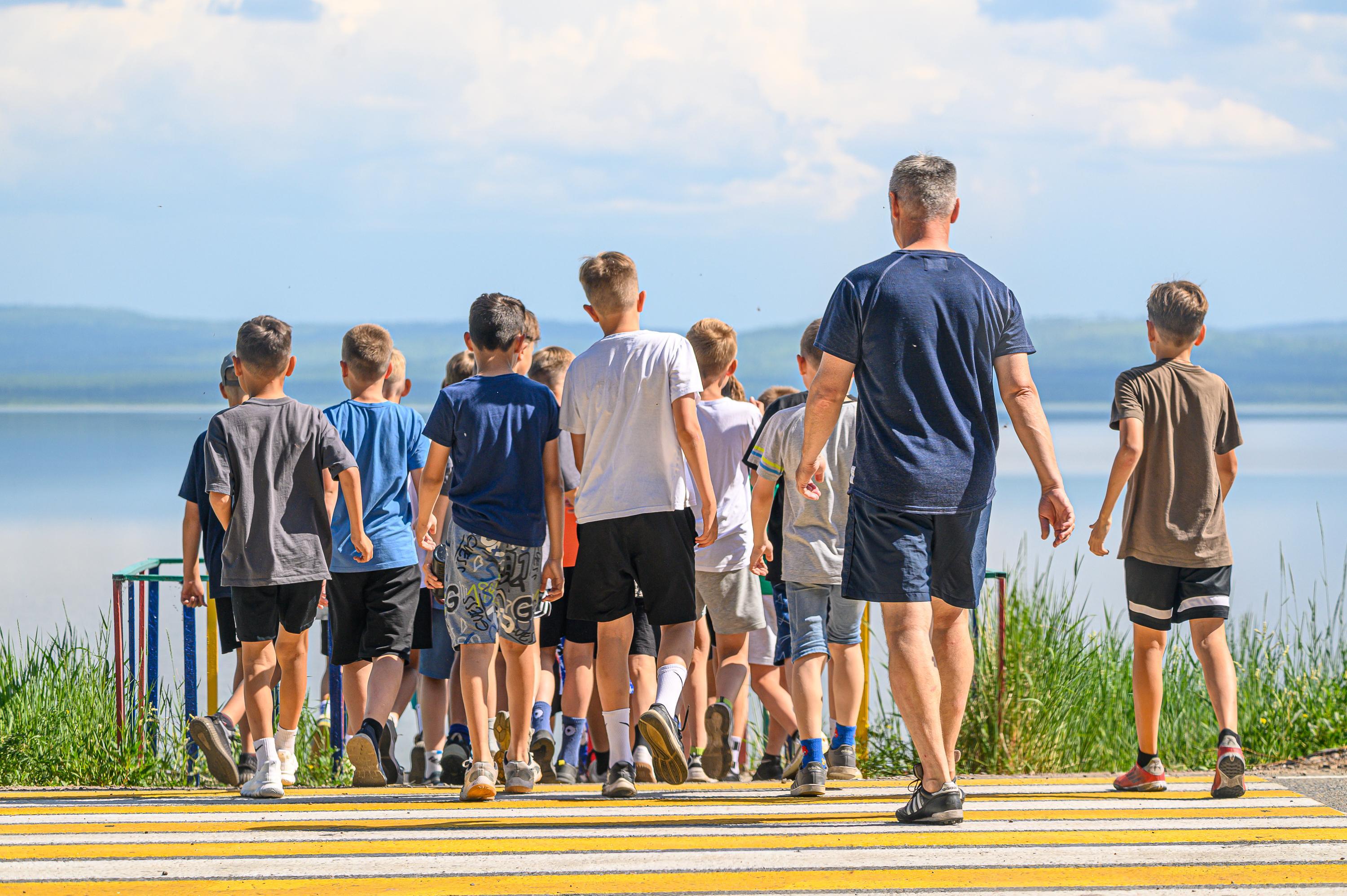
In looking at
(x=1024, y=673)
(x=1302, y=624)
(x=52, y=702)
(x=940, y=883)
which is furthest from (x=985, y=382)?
(x=52, y=702)

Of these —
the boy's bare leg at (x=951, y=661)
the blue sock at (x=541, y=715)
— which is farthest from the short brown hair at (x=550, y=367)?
the boy's bare leg at (x=951, y=661)

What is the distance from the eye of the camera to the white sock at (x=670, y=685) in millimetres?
5352

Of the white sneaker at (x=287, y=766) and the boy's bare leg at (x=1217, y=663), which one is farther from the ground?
the boy's bare leg at (x=1217, y=663)

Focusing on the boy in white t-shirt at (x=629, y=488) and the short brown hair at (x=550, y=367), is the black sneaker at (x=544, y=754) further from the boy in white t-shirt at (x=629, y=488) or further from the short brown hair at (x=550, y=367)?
the short brown hair at (x=550, y=367)

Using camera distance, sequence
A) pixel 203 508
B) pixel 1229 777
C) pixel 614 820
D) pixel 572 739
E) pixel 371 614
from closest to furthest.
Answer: pixel 614 820, pixel 1229 777, pixel 203 508, pixel 572 739, pixel 371 614

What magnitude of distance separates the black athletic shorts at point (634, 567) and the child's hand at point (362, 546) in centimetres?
102

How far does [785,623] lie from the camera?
20.8 ft

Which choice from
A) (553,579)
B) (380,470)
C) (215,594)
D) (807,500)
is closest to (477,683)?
(553,579)

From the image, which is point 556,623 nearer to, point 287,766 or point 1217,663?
point 287,766

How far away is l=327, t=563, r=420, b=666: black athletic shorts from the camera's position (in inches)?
254

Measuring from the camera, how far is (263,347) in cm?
565

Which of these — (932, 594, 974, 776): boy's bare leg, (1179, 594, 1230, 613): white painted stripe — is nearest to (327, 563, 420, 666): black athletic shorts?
(932, 594, 974, 776): boy's bare leg

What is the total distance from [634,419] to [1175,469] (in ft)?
7.33

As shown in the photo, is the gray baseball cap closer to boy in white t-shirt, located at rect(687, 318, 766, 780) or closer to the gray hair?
boy in white t-shirt, located at rect(687, 318, 766, 780)
